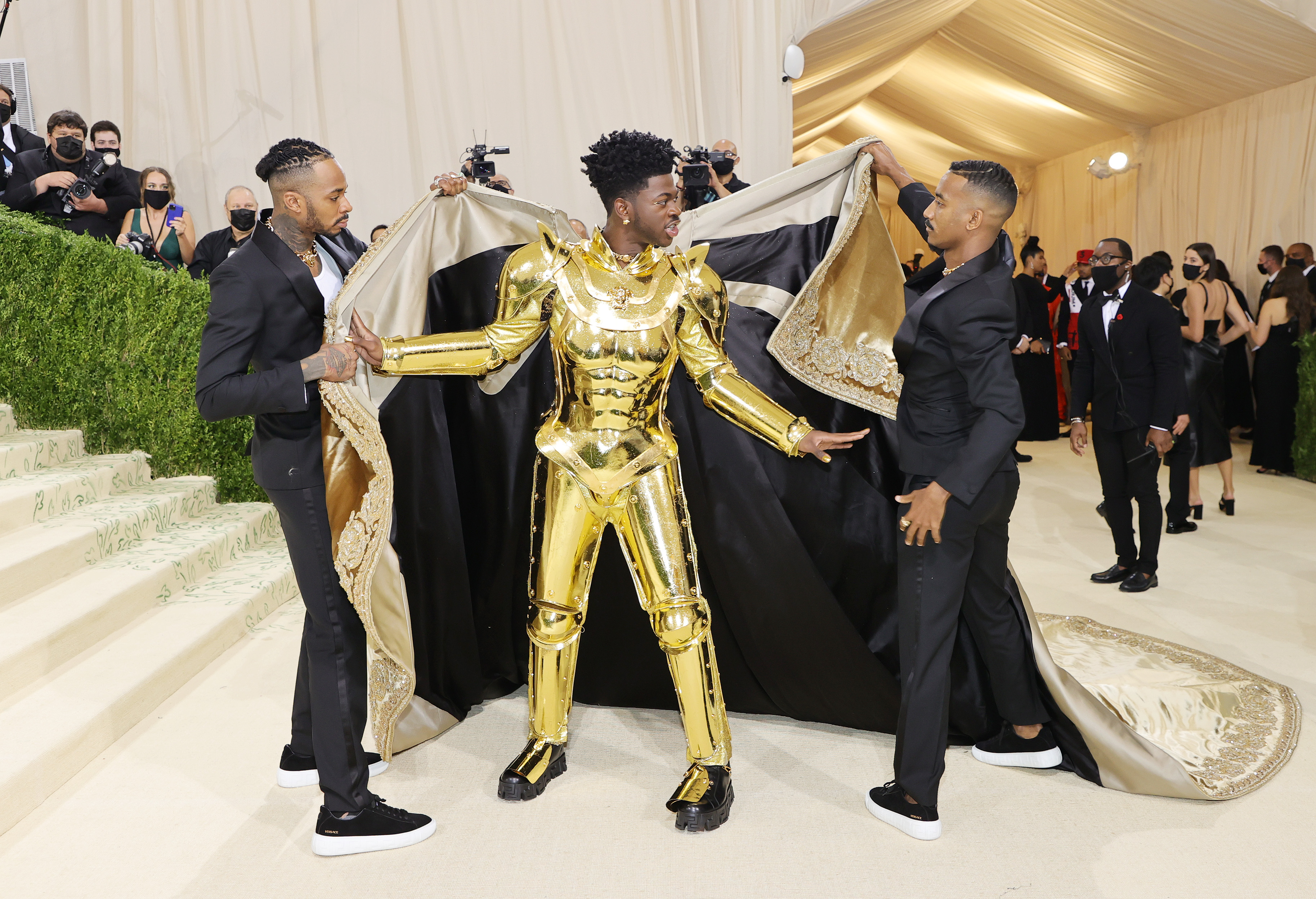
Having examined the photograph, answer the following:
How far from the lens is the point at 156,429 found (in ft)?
17.0

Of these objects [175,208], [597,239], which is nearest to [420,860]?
[597,239]

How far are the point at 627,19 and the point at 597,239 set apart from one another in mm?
5401

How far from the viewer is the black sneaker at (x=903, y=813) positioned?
8.34ft

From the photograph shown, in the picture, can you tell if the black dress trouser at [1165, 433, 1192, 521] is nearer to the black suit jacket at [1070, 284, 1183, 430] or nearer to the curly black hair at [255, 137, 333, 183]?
the black suit jacket at [1070, 284, 1183, 430]

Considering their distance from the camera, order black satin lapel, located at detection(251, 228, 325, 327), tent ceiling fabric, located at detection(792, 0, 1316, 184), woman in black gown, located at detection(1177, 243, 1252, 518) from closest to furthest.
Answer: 1. black satin lapel, located at detection(251, 228, 325, 327)
2. woman in black gown, located at detection(1177, 243, 1252, 518)
3. tent ceiling fabric, located at detection(792, 0, 1316, 184)

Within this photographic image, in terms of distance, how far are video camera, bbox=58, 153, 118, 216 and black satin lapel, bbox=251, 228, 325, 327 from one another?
416 centimetres

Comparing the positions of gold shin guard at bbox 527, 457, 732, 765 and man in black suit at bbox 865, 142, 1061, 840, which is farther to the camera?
gold shin guard at bbox 527, 457, 732, 765

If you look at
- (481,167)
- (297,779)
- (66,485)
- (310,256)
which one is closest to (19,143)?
(66,485)

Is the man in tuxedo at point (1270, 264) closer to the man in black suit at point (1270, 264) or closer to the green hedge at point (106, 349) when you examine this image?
the man in black suit at point (1270, 264)

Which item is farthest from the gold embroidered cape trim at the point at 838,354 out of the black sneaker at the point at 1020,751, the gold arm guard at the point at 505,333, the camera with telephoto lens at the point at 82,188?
the camera with telephoto lens at the point at 82,188

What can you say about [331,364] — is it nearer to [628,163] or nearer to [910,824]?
[628,163]

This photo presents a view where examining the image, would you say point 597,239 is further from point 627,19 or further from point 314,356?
point 627,19

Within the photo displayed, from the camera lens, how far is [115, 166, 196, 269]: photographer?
19.3ft

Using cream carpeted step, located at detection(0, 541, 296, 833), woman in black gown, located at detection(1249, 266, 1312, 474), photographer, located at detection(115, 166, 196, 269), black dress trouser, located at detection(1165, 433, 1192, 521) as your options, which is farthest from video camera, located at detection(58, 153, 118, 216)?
woman in black gown, located at detection(1249, 266, 1312, 474)
